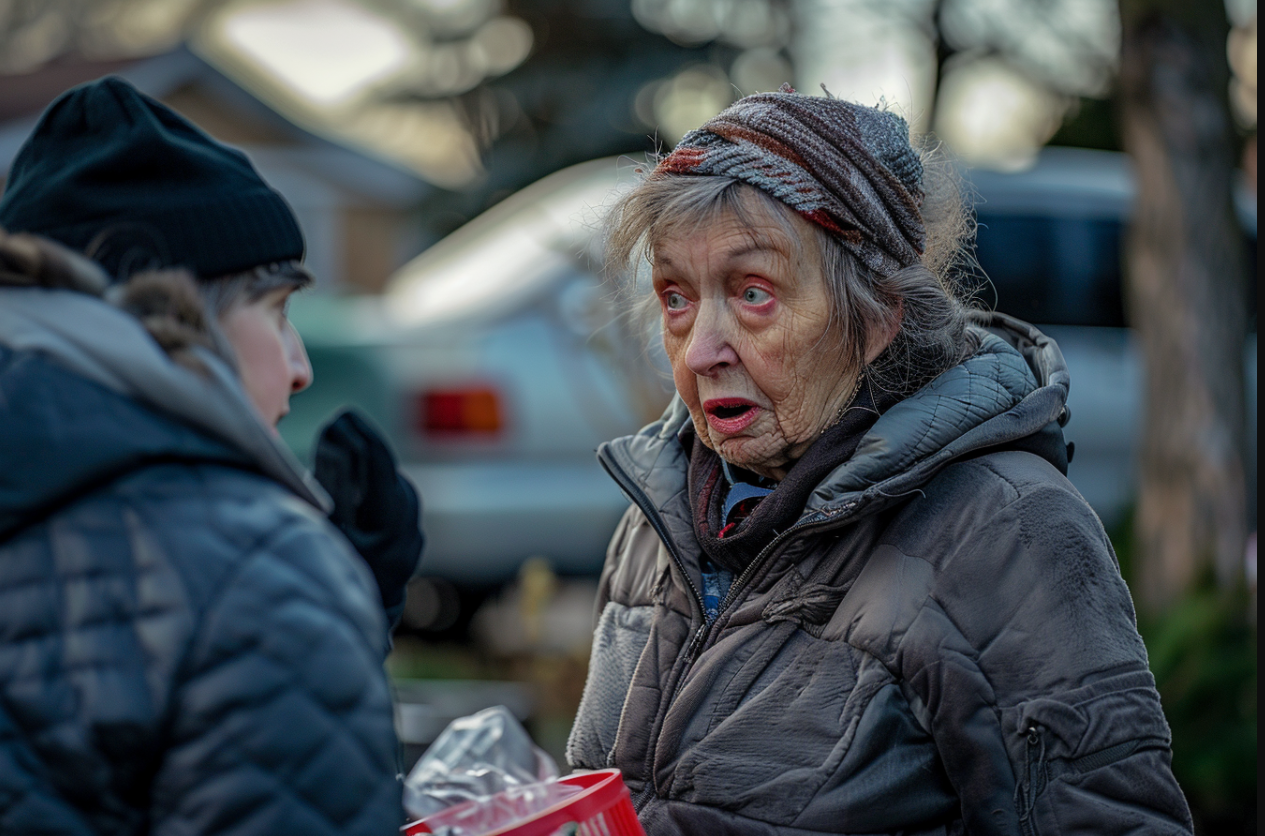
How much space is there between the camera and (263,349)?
4.52ft

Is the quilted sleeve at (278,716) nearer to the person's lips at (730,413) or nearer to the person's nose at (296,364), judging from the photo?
the person's nose at (296,364)

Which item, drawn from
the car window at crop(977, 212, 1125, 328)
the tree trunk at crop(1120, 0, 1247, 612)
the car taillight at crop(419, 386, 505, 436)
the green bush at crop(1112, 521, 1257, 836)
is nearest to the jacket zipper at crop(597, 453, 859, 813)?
the green bush at crop(1112, 521, 1257, 836)

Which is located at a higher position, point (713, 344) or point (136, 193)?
point (136, 193)

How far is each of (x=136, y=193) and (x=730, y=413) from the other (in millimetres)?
Answer: 1048

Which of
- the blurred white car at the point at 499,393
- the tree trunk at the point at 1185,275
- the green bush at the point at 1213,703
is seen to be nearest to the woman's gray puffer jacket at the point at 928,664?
the green bush at the point at 1213,703

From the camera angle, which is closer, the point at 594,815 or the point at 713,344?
the point at 594,815

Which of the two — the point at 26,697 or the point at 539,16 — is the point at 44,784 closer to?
the point at 26,697

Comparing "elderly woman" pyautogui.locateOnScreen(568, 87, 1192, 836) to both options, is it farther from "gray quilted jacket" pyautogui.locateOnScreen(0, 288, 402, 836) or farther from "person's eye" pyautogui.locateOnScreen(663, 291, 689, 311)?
"gray quilted jacket" pyautogui.locateOnScreen(0, 288, 402, 836)

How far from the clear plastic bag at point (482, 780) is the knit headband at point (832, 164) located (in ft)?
3.10

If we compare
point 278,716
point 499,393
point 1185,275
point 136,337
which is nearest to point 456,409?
point 499,393

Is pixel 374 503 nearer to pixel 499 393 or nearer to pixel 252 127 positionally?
pixel 499 393

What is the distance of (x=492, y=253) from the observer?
601 cm

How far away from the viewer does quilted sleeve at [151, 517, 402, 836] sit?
1080 mm

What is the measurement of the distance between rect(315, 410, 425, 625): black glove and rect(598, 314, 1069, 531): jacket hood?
1.44 ft
